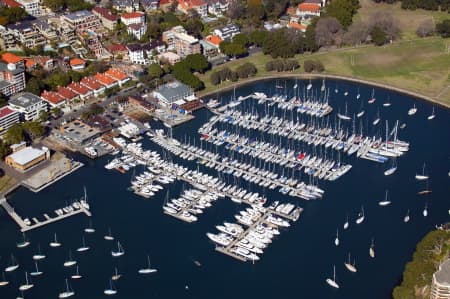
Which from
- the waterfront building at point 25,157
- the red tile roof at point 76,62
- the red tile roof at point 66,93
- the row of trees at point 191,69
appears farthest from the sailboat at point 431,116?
the red tile roof at point 76,62

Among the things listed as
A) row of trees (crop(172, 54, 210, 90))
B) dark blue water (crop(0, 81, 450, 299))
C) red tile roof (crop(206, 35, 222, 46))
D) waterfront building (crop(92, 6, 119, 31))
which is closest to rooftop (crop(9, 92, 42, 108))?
dark blue water (crop(0, 81, 450, 299))

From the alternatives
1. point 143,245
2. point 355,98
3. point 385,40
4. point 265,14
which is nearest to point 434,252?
point 143,245

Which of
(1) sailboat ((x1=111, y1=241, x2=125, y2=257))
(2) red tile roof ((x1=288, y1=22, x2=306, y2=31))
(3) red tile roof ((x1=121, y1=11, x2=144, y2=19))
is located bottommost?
(1) sailboat ((x1=111, y1=241, x2=125, y2=257))

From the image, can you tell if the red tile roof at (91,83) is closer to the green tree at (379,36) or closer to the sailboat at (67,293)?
the sailboat at (67,293)

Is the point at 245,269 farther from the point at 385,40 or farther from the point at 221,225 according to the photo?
the point at 385,40

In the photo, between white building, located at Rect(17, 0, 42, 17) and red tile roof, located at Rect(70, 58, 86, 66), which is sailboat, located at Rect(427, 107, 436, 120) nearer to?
red tile roof, located at Rect(70, 58, 86, 66)

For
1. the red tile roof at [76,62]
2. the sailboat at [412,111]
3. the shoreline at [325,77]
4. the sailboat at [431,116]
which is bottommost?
the sailboat at [431,116]

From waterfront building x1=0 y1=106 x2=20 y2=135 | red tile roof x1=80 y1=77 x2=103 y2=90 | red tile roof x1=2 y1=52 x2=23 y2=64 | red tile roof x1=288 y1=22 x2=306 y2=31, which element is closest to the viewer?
waterfront building x1=0 y1=106 x2=20 y2=135

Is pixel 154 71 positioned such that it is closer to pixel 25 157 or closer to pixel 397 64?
pixel 25 157
